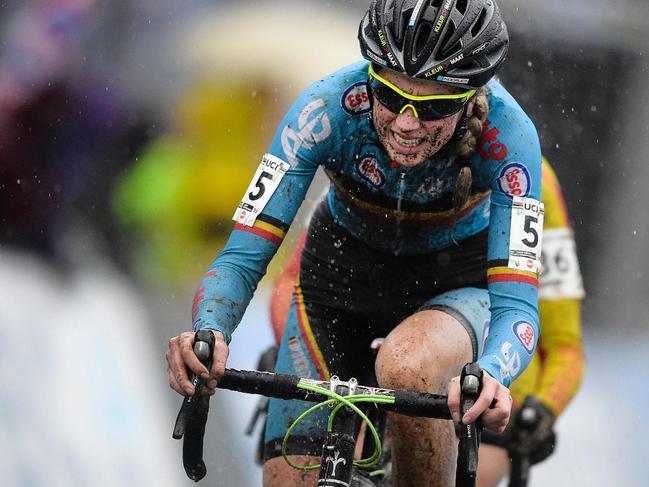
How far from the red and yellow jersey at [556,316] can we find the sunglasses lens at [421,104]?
1.91 m

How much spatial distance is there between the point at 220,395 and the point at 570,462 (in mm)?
2243

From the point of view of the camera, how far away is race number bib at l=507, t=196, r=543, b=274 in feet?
12.7

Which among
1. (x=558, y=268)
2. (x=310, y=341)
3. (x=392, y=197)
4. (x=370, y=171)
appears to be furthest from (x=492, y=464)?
(x=370, y=171)

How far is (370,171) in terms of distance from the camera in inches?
166

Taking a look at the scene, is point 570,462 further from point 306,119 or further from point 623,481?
point 306,119

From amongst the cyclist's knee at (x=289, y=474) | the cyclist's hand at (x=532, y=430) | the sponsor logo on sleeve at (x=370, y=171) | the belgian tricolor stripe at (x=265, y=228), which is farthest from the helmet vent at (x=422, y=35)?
the cyclist's hand at (x=532, y=430)

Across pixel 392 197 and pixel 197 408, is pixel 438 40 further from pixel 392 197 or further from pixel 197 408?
pixel 197 408

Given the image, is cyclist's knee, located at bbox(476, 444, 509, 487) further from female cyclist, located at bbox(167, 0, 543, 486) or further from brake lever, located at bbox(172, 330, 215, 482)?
brake lever, located at bbox(172, 330, 215, 482)

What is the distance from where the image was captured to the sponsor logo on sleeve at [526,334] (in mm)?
3746

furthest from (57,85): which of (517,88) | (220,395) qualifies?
(517,88)

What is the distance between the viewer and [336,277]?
179 inches

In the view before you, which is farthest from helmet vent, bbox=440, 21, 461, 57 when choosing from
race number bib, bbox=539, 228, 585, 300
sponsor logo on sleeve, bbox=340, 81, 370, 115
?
race number bib, bbox=539, 228, 585, 300

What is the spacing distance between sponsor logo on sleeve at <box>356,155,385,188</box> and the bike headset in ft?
0.64

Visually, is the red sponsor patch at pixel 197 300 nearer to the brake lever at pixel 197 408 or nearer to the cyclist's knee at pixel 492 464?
the brake lever at pixel 197 408
